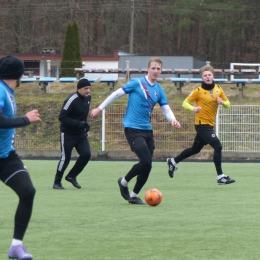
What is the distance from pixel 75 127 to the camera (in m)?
11.9

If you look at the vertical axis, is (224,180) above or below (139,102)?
below

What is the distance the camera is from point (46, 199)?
10352mm

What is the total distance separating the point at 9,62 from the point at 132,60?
1408 inches

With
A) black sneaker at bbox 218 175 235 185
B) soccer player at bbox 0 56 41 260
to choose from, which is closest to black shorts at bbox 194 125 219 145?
black sneaker at bbox 218 175 235 185

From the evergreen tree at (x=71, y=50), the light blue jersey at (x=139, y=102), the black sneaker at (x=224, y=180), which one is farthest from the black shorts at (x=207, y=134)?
the evergreen tree at (x=71, y=50)

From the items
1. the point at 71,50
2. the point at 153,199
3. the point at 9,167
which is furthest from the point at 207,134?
the point at 71,50

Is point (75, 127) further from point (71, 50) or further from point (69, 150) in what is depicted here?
point (71, 50)

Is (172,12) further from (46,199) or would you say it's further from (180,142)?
(46,199)

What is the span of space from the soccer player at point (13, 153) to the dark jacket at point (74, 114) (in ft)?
18.7

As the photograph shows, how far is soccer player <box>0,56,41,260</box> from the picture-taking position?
19.2ft

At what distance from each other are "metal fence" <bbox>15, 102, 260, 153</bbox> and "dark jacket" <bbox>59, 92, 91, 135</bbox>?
10137mm

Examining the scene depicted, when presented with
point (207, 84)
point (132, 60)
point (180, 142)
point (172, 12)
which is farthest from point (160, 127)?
point (172, 12)

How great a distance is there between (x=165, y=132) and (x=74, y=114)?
10511 mm

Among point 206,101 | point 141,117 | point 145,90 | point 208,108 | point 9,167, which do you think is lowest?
point 208,108
